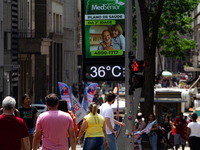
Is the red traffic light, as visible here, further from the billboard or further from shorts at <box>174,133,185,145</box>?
shorts at <box>174,133,185,145</box>

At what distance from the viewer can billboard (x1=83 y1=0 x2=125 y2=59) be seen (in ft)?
66.9

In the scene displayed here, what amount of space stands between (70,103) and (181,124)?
5.86 metres

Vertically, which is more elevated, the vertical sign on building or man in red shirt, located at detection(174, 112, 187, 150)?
the vertical sign on building

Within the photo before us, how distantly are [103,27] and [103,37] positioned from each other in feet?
1.03

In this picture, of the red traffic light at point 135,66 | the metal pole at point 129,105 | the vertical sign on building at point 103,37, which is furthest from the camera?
the vertical sign on building at point 103,37

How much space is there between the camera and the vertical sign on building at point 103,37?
20125mm

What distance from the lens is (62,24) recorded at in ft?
210

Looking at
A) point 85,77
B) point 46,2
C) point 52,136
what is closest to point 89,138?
point 52,136

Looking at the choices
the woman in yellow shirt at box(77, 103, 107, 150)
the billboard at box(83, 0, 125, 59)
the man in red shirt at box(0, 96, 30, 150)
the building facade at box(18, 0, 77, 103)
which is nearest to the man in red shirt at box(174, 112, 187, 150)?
the billboard at box(83, 0, 125, 59)

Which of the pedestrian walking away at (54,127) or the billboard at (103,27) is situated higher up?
the billboard at (103,27)

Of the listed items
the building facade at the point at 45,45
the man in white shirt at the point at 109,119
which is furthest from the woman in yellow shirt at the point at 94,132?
the building facade at the point at 45,45

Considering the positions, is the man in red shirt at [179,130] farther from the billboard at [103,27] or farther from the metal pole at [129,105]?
the metal pole at [129,105]

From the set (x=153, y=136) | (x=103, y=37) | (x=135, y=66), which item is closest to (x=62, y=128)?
(x=135, y=66)

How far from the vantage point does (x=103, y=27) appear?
20500 millimetres
